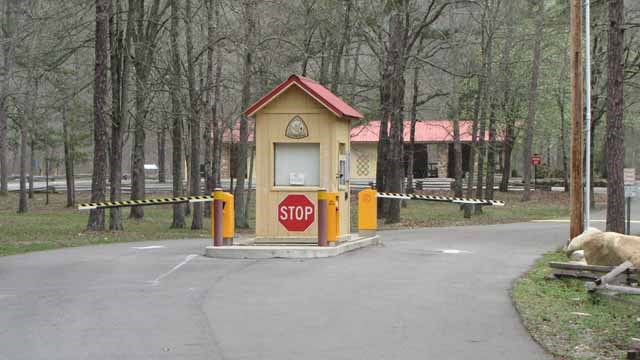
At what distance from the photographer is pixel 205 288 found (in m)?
12.8

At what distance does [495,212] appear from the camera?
135ft

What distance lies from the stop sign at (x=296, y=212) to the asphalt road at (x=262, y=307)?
1.24 meters

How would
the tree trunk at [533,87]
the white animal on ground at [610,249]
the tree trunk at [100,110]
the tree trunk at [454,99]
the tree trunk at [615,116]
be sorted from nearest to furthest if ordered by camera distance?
the white animal on ground at [610,249] < the tree trunk at [615,116] < the tree trunk at [100,110] < the tree trunk at [454,99] < the tree trunk at [533,87]

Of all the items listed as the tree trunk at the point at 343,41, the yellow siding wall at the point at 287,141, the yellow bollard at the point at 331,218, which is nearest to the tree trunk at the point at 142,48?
the tree trunk at the point at 343,41

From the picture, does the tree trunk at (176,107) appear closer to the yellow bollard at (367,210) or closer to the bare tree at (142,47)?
the bare tree at (142,47)

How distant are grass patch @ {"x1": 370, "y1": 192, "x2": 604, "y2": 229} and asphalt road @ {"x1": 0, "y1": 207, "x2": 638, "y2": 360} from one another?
50.8 feet

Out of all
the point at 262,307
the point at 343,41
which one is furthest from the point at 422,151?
the point at 262,307

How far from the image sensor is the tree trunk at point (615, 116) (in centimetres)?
1978

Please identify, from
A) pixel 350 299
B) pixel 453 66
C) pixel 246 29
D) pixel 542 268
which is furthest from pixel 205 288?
pixel 453 66

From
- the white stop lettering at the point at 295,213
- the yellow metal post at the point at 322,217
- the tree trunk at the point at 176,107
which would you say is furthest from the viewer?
the tree trunk at the point at 176,107

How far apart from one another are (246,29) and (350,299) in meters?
16.9

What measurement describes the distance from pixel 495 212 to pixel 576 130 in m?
22.1

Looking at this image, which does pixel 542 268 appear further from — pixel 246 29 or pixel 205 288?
pixel 246 29

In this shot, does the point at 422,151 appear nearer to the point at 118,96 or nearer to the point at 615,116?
the point at 118,96
